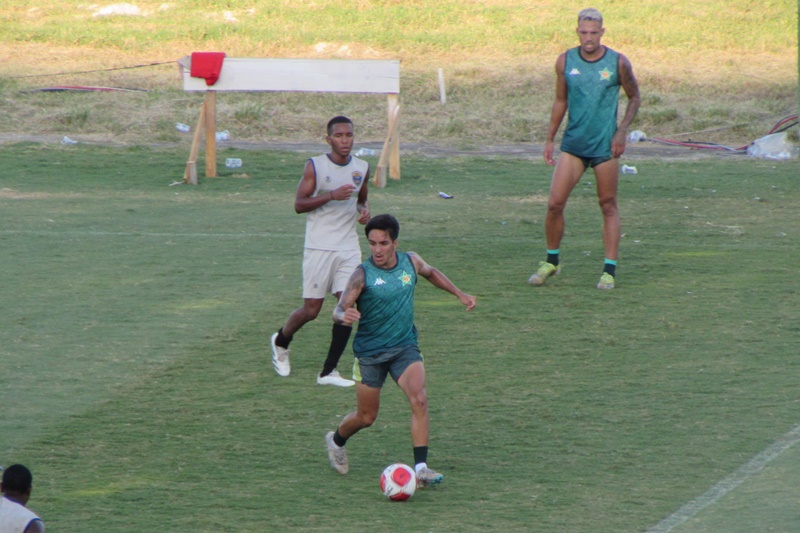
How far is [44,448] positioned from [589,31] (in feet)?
18.5

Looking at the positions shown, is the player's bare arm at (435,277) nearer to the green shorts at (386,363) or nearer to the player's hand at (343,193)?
the green shorts at (386,363)

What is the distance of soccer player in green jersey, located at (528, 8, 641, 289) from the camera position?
1017 cm

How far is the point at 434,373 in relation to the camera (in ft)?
27.3

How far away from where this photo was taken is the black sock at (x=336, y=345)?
7.97 meters

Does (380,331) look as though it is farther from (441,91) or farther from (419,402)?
(441,91)

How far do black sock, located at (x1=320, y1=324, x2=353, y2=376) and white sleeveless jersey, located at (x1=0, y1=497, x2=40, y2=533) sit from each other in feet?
11.2

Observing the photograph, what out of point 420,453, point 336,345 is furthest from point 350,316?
point 336,345

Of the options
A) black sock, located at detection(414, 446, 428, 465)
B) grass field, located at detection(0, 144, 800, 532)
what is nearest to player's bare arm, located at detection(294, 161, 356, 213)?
grass field, located at detection(0, 144, 800, 532)

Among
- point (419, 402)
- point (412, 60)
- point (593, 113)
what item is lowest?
point (412, 60)

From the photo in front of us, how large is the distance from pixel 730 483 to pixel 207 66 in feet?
40.3

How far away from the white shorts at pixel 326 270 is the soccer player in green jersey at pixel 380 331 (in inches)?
67.3

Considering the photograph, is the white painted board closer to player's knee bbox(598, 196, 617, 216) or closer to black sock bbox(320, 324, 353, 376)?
player's knee bbox(598, 196, 617, 216)

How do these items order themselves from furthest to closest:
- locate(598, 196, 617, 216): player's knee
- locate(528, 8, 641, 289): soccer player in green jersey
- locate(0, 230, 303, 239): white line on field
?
locate(0, 230, 303, 239): white line on field, locate(598, 196, 617, 216): player's knee, locate(528, 8, 641, 289): soccer player in green jersey

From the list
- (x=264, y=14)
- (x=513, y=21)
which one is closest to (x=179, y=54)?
(x=264, y=14)
